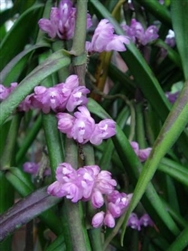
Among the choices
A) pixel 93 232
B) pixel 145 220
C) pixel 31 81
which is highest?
pixel 31 81

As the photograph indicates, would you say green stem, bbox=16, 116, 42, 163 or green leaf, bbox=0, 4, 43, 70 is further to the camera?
green stem, bbox=16, 116, 42, 163

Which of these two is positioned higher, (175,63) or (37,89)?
(37,89)

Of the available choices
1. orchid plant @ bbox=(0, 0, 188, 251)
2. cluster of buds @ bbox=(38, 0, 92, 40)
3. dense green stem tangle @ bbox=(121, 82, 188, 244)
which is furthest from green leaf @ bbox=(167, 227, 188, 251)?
cluster of buds @ bbox=(38, 0, 92, 40)

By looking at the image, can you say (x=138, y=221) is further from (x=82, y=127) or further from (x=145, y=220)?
(x=82, y=127)

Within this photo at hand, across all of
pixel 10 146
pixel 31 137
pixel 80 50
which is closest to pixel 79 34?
pixel 80 50

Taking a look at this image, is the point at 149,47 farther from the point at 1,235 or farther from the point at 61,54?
the point at 1,235

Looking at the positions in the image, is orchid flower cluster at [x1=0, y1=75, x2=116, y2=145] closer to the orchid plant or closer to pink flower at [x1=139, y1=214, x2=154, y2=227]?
the orchid plant

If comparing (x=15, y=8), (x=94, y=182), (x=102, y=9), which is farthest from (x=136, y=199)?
(x=15, y=8)
